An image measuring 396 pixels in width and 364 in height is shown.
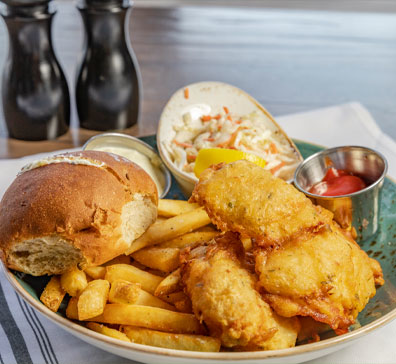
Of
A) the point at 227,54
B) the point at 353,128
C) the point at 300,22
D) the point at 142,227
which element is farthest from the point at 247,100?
the point at 300,22

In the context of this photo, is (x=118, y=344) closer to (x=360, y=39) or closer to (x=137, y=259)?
(x=137, y=259)

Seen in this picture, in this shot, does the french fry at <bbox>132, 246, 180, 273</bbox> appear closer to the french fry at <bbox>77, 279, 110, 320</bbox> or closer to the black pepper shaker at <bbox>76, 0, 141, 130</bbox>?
the french fry at <bbox>77, 279, 110, 320</bbox>

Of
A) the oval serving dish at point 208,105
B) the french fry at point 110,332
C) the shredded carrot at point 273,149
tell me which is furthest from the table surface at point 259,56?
the french fry at point 110,332

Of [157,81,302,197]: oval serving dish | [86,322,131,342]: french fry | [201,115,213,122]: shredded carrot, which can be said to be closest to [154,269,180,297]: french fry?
[86,322,131,342]: french fry

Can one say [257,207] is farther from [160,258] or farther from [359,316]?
[359,316]

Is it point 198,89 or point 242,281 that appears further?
point 198,89
